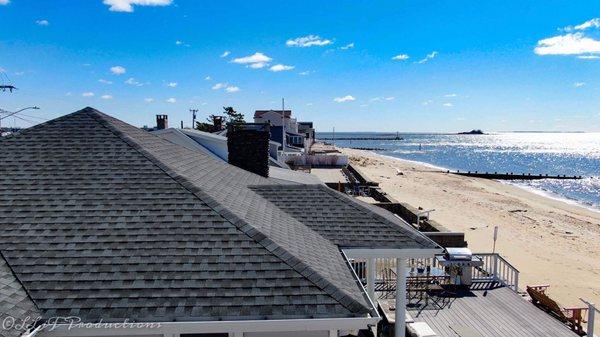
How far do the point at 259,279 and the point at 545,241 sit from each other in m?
29.0

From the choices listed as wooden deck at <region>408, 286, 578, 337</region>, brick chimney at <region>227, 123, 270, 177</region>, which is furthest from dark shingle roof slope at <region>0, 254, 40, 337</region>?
brick chimney at <region>227, 123, 270, 177</region>

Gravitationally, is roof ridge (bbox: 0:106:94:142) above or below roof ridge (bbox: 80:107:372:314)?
above

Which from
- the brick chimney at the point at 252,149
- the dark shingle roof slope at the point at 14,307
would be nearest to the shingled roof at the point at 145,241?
the dark shingle roof slope at the point at 14,307

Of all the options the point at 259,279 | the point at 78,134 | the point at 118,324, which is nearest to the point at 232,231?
the point at 259,279

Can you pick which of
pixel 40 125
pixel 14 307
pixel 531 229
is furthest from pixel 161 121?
pixel 531 229

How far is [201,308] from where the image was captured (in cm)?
614

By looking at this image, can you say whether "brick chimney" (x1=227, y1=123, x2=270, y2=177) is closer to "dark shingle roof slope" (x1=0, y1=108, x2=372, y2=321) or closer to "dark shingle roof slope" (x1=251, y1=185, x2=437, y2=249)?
"dark shingle roof slope" (x1=251, y1=185, x2=437, y2=249)

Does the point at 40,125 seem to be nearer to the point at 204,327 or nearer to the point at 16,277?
the point at 16,277

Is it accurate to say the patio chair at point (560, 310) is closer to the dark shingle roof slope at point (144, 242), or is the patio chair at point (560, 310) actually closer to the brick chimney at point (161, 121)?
the dark shingle roof slope at point (144, 242)

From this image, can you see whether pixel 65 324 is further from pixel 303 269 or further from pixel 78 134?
pixel 78 134

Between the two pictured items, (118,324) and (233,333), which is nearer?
(118,324)

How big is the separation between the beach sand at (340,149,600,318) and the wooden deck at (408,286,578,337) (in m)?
5.05

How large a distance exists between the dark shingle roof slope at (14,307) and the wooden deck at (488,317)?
8900mm

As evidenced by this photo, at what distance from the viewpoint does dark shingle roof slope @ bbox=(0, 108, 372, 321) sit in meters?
6.23
